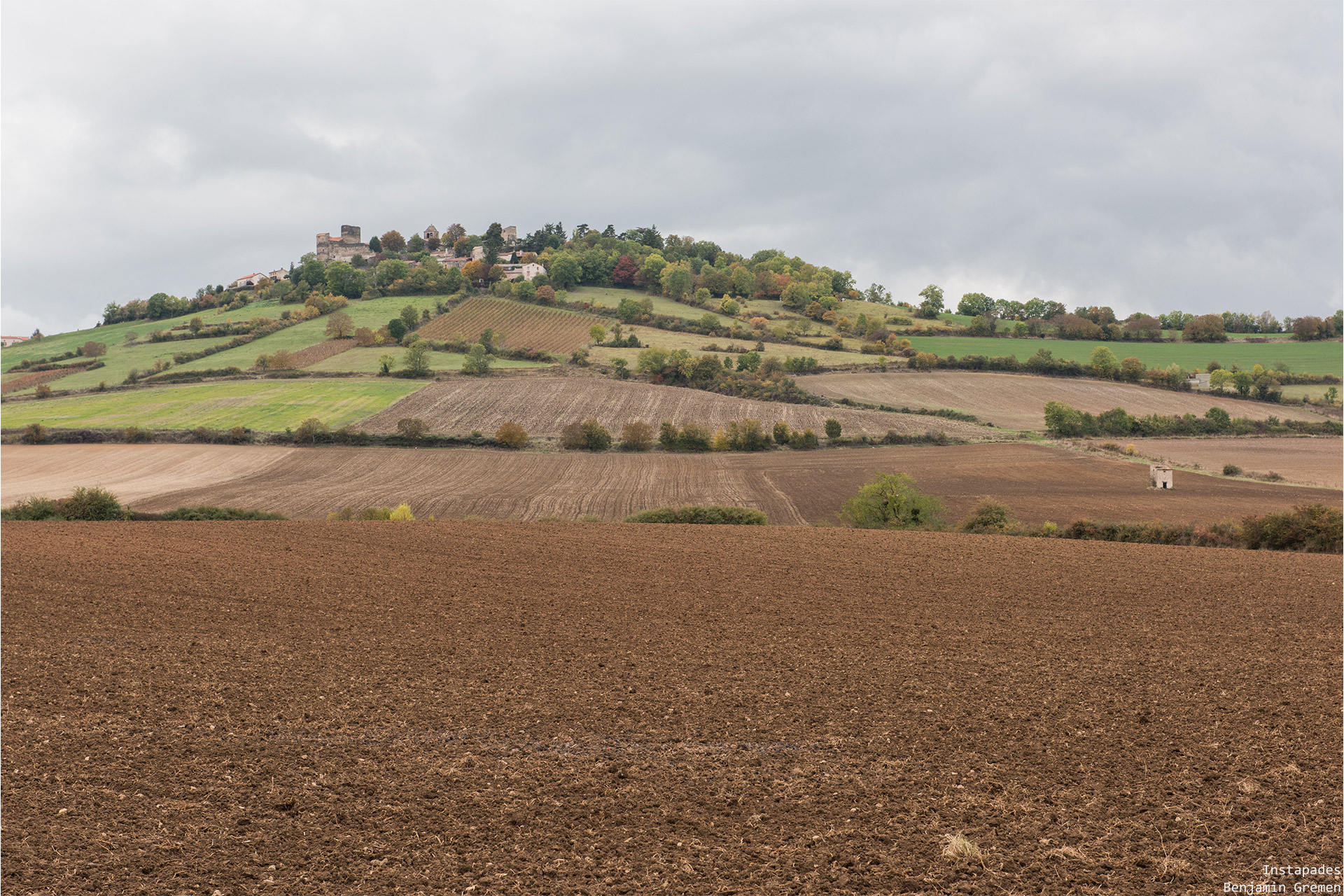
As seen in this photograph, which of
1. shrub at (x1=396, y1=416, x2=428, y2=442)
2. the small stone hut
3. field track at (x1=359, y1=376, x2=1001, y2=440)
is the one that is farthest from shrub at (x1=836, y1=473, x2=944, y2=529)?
shrub at (x1=396, y1=416, x2=428, y2=442)

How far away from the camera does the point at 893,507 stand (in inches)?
1505

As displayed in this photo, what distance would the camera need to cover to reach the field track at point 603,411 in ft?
231

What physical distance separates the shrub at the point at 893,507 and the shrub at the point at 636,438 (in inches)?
1108

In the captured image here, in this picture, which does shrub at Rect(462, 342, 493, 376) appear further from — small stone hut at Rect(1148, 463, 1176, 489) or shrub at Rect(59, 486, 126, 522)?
small stone hut at Rect(1148, 463, 1176, 489)

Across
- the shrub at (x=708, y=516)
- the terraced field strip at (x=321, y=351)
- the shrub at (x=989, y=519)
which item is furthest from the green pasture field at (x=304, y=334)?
the shrub at (x=989, y=519)

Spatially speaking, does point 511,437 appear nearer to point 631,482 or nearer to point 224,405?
point 631,482

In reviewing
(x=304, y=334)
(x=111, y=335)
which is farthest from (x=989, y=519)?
(x=111, y=335)

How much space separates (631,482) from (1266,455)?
156ft

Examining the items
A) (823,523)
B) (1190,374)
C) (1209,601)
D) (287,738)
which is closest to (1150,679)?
(1209,601)

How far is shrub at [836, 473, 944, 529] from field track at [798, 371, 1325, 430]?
39907mm

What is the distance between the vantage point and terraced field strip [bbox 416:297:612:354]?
104688 millimetres

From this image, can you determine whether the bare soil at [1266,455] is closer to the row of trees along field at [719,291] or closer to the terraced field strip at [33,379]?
the row of trees along field at [719,291]

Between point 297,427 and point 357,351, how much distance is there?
3249 cm

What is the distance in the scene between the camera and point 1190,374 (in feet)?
297
